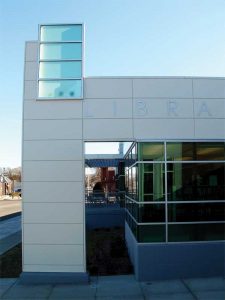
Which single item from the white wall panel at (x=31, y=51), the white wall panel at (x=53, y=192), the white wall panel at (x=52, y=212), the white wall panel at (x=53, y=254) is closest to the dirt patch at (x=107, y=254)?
the white wall panel at (x=53, y=254)

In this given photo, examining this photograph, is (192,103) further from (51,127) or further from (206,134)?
(51,127)

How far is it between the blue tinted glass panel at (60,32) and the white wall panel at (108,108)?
180cm

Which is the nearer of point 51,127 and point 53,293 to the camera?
point 53,293

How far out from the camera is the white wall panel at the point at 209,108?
1059cm

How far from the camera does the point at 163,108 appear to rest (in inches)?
417

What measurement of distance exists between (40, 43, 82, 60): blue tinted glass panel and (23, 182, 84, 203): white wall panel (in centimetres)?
322

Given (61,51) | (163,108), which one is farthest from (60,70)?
(163,108)

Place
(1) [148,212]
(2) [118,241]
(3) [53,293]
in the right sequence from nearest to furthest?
(3) [53,293], (1) [148,212], (2) [118,241]

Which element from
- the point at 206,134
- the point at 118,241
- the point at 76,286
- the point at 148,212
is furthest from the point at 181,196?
the point at 118,241

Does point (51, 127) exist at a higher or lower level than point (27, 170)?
higher

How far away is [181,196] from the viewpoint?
1038cm

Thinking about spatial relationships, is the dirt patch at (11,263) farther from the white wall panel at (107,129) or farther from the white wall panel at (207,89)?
the white wall panel at (207,89)

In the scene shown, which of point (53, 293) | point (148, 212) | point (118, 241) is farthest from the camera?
point (118, 241)

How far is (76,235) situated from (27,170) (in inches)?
78.6
